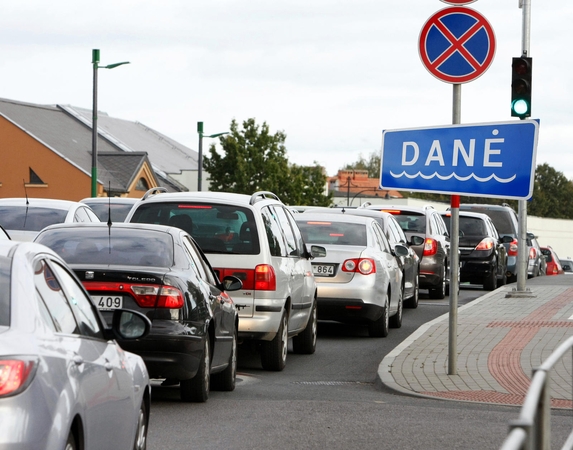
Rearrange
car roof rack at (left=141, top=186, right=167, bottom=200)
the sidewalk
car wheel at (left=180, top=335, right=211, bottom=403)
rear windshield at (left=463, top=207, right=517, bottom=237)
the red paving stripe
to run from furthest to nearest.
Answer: rear windshield at (left=463, top=207, right=517, bottom=237)
car roof rack at (left=141, top=186, right=167, bottom=200)
the sidewalk
the red paving stripe
car wheel at (left=180, top=335, right=211, bottom=403)

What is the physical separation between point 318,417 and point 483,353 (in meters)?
4.48

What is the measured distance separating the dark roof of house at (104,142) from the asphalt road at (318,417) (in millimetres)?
51900

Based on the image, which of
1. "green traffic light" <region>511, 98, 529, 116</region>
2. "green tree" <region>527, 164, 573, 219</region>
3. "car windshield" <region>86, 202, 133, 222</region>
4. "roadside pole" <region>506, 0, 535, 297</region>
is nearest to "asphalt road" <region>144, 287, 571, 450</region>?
"green traffic light" <region>511, 98, 529, 116</region>

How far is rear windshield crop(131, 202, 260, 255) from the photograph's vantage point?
38.7 feet

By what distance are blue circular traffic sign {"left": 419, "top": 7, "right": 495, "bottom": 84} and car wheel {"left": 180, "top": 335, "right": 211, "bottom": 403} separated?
12.3 ft

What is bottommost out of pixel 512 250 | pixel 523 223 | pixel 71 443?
pixel 71 443

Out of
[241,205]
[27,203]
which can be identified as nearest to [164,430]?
[241,205]

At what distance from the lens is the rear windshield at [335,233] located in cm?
1647

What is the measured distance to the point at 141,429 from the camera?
6.48 m

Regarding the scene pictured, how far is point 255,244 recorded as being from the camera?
38.5ft

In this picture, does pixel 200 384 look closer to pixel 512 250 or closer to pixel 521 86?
pixel 521 86

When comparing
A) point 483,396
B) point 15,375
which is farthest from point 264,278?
point 15,375

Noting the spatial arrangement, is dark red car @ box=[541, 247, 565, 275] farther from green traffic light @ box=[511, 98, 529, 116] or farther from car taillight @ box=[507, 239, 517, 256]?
green traffic light @ box=[511, 98, 529, 116]

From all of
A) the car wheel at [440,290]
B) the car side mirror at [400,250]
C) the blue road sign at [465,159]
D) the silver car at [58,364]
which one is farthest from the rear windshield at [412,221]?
the silver car at [58,364]
